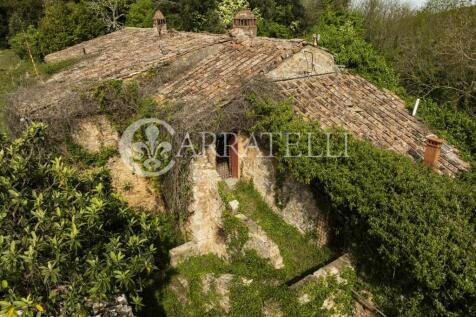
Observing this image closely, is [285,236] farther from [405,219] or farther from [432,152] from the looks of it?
[432,152]

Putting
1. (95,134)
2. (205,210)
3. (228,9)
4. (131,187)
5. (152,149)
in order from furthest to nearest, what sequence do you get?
(228,9)
(131,187)
(95,134)
(152,149)
(205,210)

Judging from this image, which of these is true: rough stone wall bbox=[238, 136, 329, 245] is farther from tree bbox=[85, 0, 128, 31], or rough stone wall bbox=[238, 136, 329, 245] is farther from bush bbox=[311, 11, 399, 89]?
tree bbox=[85, 0, 128, 31]

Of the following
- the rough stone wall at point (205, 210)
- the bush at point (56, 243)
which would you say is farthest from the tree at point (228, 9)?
the bush at point (56, 243)

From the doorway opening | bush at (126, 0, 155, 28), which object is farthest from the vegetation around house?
bush at (126, 0, 155, 28)

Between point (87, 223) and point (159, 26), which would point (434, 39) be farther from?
point (87, 223)


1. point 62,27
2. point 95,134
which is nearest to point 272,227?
point 95,134

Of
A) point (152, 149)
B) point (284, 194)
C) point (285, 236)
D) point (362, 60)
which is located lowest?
point (285, 236)
